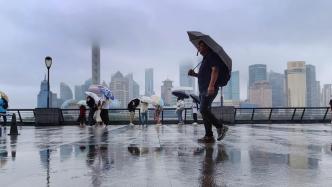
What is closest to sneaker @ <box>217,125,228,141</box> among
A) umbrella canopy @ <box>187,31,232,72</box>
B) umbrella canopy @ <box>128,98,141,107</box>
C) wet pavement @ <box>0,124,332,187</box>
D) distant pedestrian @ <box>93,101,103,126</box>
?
umbrella canopy @ <box>187,31,232,72</box>

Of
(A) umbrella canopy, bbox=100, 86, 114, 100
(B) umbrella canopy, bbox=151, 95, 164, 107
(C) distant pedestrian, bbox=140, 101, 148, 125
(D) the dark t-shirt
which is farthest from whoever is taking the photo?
(B) umbrella canopy, bbox=151, 95, 164, 107

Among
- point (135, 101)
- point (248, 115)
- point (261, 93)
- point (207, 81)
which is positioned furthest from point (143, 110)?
point (261, 93)

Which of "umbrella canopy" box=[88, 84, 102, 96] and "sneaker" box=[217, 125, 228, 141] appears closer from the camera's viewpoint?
"sneaker" box=[217, 125, 228, 141]

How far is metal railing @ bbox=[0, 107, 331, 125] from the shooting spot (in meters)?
30.0

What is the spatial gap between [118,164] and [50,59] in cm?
2501

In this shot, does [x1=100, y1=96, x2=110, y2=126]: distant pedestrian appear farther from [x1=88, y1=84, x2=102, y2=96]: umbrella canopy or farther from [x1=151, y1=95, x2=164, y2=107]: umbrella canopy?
[x1=151, y1=95, x2=164, y2=107]: umbrella canopy

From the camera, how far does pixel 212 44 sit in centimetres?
881

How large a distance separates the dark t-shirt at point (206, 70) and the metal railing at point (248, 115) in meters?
20.9

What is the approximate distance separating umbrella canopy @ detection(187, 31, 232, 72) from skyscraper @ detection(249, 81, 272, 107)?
→ 1773 inches

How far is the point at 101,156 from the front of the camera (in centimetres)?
646

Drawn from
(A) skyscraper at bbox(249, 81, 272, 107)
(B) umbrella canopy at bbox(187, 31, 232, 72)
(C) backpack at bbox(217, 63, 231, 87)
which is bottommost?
(C) backpack at bbox(217, 63, 231, 87)

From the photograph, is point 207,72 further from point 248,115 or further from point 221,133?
point 248,115

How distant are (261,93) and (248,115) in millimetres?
30629

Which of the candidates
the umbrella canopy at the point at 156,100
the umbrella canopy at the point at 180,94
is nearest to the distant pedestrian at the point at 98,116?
the umbrella canopy at the point at 156,100
